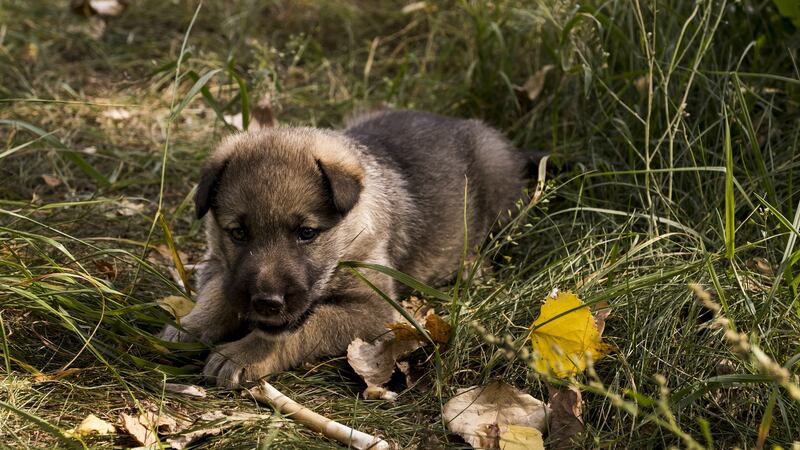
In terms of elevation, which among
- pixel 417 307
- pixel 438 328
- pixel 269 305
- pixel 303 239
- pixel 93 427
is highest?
pixel 303 239

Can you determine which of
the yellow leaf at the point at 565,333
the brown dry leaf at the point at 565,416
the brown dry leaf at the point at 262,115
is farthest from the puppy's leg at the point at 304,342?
the brown dry leaf at the point at 262,115

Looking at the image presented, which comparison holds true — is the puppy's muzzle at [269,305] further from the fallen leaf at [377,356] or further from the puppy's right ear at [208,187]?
the puppy's right ear at [208,187]

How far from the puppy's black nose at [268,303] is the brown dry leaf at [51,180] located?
225 cm

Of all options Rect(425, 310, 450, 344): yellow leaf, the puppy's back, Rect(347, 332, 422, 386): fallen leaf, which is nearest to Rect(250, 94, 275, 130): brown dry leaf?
the puppy's back

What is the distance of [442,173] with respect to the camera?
192 inches

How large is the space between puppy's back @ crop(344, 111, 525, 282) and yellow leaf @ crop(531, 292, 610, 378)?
4.14 ft

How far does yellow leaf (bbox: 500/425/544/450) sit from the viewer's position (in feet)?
10.2

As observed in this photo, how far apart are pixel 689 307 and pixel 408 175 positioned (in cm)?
166


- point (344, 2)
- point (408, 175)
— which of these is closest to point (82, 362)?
point (408, 175)

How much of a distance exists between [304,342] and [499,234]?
96 centimetres

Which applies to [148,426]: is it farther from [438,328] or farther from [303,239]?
[438,328]

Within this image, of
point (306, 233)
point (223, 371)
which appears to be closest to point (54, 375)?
point (223, 371)

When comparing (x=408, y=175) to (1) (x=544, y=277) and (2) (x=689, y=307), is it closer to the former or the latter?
(1) (x=544, y=277)

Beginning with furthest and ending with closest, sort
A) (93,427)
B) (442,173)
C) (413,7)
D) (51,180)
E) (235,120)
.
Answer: (413,7)
(235,120)
(51,180)
(442,173)
(93,427)
